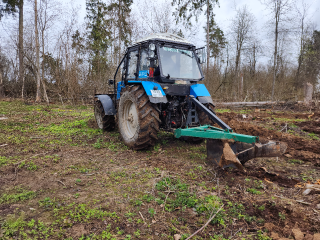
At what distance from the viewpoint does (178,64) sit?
5.34 meters

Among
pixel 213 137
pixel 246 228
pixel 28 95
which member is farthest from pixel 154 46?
pixel 28 95

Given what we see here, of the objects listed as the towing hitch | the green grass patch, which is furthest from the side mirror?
the green grass patch

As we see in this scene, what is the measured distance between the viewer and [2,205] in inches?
109

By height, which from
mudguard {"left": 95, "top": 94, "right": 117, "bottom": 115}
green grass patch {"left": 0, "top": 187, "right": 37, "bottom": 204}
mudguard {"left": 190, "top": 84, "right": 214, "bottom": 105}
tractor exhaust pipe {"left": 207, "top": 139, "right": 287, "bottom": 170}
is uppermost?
mudguard {"left": 190, "top": 84, "right": 214, "bottom": 105}

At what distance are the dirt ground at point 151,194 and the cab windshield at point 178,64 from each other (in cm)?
174

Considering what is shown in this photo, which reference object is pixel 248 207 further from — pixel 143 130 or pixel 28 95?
pixel 28 95

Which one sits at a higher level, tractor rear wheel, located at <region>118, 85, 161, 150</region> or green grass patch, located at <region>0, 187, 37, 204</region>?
tractor rear wheel, located at <region>118, 85, 161, 150</region>

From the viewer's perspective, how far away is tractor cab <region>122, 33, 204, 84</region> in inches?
198

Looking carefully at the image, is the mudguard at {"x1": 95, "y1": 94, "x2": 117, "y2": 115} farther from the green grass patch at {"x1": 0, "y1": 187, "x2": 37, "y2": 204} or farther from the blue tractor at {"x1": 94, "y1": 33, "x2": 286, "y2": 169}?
the green grass patch at {"x1": 0, "y1": 187, "x2": 37, "y2": 204}

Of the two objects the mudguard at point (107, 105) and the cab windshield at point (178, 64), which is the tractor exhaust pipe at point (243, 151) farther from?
the mudguard at point (107, 105)

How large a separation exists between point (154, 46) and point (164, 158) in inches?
93.5

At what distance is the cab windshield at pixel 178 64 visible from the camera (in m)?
5.09

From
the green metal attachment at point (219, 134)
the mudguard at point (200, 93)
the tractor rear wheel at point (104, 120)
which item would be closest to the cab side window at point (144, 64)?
the mudguard at point (200, 93)

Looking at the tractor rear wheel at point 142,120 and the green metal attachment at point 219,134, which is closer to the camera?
the green metal attachment at point 219,134
